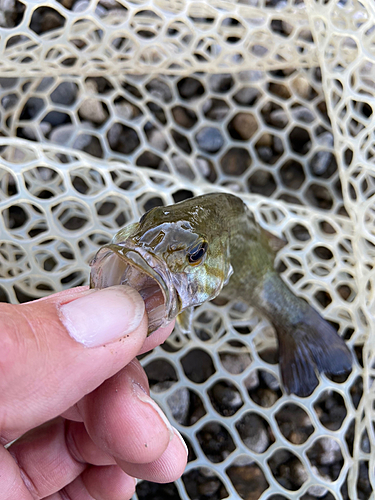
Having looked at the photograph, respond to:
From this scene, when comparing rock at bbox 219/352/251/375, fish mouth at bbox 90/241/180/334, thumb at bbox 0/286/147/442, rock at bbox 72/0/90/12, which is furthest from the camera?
rock at bbox 72/0/90/12

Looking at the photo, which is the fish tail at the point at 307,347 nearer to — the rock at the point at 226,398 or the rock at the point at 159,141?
the rock at the point at 226,398

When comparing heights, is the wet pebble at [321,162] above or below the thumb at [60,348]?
below

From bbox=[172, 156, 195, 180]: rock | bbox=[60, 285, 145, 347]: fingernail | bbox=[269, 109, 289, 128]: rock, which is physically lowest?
bbox=[172, 156, 195, 180]: rock

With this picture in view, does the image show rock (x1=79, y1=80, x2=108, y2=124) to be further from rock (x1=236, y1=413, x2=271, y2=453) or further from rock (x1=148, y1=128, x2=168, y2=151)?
rock (x1=236, y1=413, x2=271, y2=453)

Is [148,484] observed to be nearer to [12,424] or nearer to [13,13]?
[12,424]

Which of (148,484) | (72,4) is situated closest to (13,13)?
(72,4)

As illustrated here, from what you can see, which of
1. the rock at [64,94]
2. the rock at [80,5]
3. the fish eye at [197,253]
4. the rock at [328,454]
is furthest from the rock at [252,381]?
the rock at [80,5]

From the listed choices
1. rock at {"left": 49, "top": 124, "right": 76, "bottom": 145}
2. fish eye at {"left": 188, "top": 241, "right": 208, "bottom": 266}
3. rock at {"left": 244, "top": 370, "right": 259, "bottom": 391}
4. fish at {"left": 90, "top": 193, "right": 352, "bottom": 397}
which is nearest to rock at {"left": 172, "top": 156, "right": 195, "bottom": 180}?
rock at {"left": 49, "top": 124, "right": 76, "bottom": 145}

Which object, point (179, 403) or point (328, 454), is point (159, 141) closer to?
point (179, 403)
